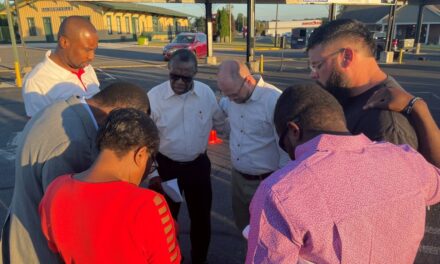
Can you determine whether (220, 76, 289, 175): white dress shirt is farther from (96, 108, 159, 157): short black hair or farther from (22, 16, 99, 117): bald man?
(96, 108, 159, 157): short black hair

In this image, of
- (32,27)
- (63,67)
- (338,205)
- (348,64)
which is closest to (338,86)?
(348,64)

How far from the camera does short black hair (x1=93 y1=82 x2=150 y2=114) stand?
167 centimetres

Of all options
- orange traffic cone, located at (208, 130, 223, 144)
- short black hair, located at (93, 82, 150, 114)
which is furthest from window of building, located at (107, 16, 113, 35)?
short black hair, located at (93, 82, 150, 114)

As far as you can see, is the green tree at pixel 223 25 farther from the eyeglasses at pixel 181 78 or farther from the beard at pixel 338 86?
the beard at pixel 338 86

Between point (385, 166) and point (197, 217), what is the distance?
2.19m

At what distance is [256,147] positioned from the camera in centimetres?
268

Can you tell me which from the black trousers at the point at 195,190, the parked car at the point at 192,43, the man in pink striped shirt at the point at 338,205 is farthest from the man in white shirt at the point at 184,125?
the parked car at the point at 192,43

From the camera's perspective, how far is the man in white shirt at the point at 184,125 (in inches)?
109

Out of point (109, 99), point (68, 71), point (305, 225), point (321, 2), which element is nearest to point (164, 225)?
point (305, 225)

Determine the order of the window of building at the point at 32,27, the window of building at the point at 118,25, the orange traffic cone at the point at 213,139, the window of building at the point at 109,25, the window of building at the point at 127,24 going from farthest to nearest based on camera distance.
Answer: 1. the window of building at the point at 127,24
2. the window of building at the point at 118,25
3. the window of building at the point at 109,25
4. the window of building at the point at 32,27
5. the orange traffic cone at the point at 213,139

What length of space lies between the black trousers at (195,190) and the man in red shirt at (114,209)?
1.55 metres

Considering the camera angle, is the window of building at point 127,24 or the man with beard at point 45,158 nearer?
the man with beard at point 45,158

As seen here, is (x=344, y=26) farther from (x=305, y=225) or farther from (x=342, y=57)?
(x=305, y=225)

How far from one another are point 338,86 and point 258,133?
3.18ft
